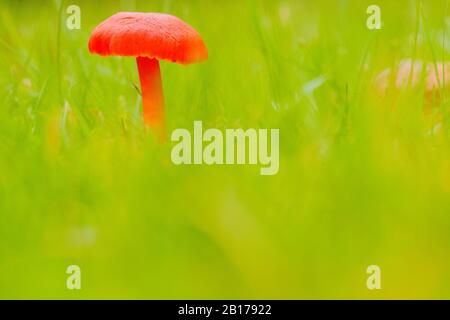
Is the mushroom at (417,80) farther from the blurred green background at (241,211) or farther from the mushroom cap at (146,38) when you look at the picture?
the mushroom cap at (146,38)

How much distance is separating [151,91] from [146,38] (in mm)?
128

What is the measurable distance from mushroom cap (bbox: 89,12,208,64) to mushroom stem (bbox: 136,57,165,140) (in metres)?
0.09

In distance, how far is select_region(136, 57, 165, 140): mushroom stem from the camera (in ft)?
4.08

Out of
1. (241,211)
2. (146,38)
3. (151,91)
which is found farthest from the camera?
(151,91)

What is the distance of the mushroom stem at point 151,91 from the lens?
49.0 inches

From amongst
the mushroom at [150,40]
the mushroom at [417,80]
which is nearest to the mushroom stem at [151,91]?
the mushroom at [150,40]

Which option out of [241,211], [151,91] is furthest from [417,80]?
[241,211]

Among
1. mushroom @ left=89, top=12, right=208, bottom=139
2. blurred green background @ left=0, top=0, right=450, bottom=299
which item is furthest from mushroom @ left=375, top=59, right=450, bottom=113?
mushroom @ left=89, top=12, right=208, bottom=139

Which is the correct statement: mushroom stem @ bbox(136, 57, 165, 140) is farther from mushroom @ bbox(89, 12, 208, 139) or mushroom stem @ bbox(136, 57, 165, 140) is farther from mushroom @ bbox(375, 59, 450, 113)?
mushroom @ bbox(375, 59, 450, 113)

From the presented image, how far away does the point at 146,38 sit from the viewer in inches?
46.1

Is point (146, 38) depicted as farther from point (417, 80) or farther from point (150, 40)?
point (417, 80)

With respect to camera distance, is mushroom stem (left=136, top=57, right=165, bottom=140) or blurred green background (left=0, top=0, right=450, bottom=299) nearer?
blurred green background (left=0, top=0, right=450, bottom=299)

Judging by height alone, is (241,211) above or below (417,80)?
below

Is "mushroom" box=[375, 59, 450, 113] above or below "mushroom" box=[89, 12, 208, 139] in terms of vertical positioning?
below
